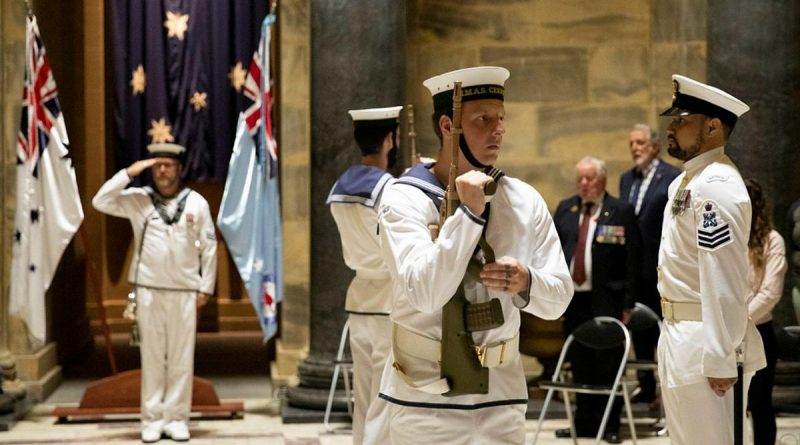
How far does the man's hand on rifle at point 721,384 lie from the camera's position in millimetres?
4754

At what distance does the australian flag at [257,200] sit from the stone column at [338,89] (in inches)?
11.5

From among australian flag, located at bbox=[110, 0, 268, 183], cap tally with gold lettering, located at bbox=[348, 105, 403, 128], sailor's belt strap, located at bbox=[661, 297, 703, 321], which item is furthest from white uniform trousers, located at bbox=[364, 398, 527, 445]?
australian flag, located at bbox=[110, 0, 268, 183]

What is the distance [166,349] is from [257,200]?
1.24 m

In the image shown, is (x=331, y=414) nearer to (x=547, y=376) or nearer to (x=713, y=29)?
(x=547, y=376)

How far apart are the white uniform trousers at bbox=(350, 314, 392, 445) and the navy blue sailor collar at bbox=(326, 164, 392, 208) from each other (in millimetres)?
625

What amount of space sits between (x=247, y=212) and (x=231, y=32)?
261 centimetres

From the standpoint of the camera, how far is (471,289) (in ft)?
12.6

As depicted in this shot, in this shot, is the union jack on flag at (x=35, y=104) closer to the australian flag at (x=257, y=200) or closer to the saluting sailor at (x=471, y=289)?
the australian flag at (x=257, y=200)

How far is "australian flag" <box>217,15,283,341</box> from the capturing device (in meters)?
8.86

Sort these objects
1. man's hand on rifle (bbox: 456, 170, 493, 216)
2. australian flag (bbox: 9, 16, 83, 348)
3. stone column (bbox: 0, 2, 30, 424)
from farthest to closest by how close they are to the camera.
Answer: stone column (bbox: 0, 2, 30, 424)
australian flag (bbox: 9, 16, 83, 348)
man's hand on rifle (bbox: 456, 170, 493, 216)

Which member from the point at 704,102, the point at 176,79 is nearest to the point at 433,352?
the point at 704,102

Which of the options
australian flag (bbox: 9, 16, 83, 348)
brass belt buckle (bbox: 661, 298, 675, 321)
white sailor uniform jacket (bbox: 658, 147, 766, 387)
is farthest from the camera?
australian flag (bbox: 9, 16, 83, 348)

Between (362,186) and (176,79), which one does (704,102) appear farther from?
(176,79)

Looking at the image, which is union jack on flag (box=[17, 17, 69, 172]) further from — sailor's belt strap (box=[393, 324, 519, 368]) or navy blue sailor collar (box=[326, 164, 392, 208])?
sailor's belt strap (box=[393, 324, 519, 368])
